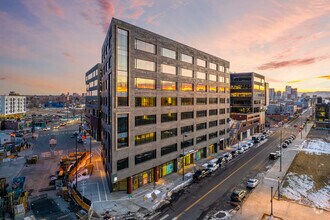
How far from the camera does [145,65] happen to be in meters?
35.9

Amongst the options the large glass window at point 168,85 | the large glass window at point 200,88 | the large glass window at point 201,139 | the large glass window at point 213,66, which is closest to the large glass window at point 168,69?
the large glass window at point 168,85

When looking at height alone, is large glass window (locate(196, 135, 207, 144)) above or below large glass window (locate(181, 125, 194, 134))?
below

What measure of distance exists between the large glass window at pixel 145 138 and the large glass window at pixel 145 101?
17.7 ft

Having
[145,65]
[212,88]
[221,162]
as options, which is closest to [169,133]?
[145,65]

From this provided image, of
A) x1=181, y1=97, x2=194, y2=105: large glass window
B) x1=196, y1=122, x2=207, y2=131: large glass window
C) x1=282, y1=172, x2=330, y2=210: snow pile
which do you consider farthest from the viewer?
x1=196, y1=122, x2=207, y2=131: large glass window

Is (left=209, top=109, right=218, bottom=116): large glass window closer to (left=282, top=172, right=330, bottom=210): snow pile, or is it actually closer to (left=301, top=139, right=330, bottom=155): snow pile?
(left=282, top=172, right=330, bottom=210): snow pile

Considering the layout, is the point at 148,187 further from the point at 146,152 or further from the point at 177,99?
the point at 177,99

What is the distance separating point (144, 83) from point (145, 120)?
6.75 m

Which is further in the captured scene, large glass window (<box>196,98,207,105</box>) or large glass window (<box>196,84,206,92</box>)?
large glass window (<box>196,98,207,105</box>)

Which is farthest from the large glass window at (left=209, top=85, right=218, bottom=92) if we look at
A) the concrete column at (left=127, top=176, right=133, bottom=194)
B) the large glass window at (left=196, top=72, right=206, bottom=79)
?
the concrete column at (left=127, top=176, right=133, bottom=194)

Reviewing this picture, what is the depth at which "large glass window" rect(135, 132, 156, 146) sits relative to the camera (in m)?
34.3

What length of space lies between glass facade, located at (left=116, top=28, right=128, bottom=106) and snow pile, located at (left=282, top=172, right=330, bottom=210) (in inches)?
1190

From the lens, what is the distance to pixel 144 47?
1406 inches

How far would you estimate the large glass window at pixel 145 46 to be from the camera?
3453cm
